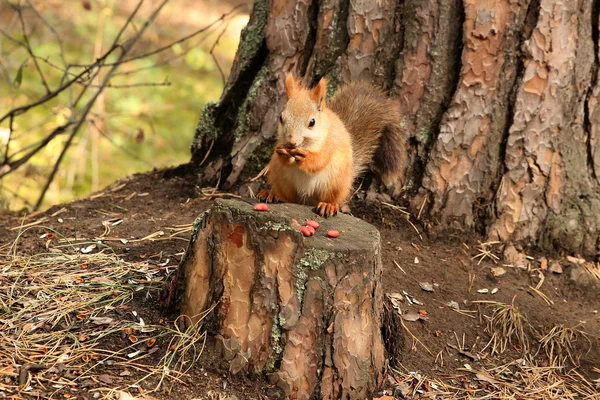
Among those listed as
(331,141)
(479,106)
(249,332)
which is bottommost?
(249,332)

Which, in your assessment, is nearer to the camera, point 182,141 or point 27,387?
point 27,387

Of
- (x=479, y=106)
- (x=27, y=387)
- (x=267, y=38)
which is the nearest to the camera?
(x=27, y=387)

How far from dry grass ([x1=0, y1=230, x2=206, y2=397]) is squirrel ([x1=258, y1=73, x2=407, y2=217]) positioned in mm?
576

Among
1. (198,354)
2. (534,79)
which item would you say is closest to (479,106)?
(534,79)

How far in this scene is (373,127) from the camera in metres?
2.69

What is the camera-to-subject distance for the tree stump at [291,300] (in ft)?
Result: 6.35

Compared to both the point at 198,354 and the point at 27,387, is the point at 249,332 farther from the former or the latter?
the point at 27,387

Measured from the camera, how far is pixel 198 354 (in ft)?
6.60

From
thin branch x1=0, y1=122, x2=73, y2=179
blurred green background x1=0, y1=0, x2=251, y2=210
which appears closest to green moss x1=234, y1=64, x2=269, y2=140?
thin branch x1=0, y1=122, x2=73, y2=179

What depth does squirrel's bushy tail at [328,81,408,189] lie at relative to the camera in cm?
267

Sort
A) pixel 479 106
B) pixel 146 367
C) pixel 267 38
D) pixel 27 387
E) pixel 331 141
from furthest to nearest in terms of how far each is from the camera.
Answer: pixel 267 38
pixel 479 106
pixel 331 141
pixel 146 367
pixel 27 387

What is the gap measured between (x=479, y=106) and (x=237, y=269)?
127 cm

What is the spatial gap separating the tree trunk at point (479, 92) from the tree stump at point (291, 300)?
0.91 m

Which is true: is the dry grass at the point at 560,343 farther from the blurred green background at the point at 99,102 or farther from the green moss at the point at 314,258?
the blurred green background at the point at 99,102
